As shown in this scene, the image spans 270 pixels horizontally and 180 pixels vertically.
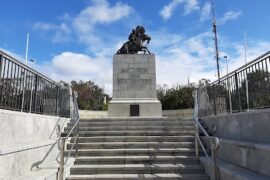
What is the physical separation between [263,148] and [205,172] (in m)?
2.10

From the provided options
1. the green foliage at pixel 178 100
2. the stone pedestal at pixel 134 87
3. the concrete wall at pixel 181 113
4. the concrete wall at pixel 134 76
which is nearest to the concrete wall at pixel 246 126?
the stone pedestal at pixel 134 87

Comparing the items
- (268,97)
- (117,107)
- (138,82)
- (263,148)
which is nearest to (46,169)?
(263,148)

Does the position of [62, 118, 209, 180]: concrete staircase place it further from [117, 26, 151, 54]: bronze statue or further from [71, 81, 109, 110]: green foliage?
[71, 81, 109, 110]: green foliage

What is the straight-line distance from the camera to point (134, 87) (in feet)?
45.3

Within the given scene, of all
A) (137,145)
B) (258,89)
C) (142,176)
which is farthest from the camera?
(137,145)

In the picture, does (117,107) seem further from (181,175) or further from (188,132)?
(181,175)

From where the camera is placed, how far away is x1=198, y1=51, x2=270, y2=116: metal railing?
17.7 feet

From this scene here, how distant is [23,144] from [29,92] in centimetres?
173

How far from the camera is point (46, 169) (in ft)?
17.8

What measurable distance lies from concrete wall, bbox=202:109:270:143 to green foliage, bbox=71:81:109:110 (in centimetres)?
2748

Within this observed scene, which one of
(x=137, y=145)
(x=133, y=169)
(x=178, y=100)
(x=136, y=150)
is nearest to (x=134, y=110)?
(x=137, y=145)

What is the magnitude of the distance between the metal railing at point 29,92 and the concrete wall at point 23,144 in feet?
1.23

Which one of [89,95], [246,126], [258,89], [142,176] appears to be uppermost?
[89,95]

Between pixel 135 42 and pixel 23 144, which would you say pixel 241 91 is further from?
A: pixel 135 42
